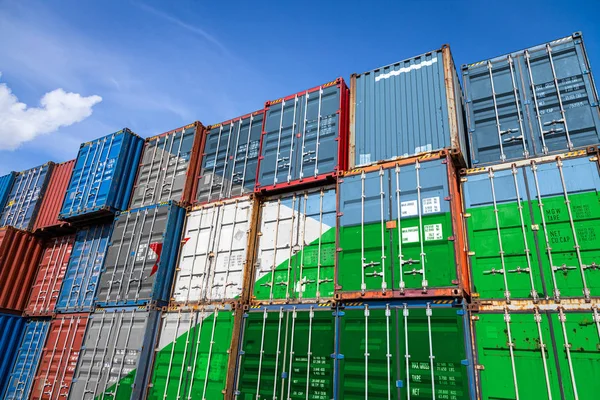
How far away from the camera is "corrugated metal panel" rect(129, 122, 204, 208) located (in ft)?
49.8

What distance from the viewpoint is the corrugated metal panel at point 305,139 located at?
12.3 metres

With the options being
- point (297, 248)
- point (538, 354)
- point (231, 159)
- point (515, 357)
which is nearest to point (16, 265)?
point (231, 159)

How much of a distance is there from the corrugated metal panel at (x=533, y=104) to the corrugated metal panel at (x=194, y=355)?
8.40 m

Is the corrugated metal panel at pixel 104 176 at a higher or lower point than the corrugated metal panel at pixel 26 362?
higher

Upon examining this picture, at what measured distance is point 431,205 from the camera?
9773 millimetres

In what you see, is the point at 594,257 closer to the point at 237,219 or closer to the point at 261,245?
the point at 261,245

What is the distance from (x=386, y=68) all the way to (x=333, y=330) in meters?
8.22

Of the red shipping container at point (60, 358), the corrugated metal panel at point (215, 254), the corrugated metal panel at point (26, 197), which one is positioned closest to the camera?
the corrugated metal panel at point (215, 254)

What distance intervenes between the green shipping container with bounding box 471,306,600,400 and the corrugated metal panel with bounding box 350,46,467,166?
437 centimetres

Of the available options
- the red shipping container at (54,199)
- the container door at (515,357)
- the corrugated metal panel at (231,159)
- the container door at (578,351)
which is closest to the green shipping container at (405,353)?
the container door at (515,357)

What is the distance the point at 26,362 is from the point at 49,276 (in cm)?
341

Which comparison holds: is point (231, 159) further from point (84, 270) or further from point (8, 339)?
point (8, 339)

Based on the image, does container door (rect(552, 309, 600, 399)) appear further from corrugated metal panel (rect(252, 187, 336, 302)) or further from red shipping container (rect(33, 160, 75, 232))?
red shipping container (rect(33, 160, 75, 232))

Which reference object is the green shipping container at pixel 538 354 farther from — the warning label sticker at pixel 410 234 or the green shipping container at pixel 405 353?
the warning label sticker at pixel 410 234
